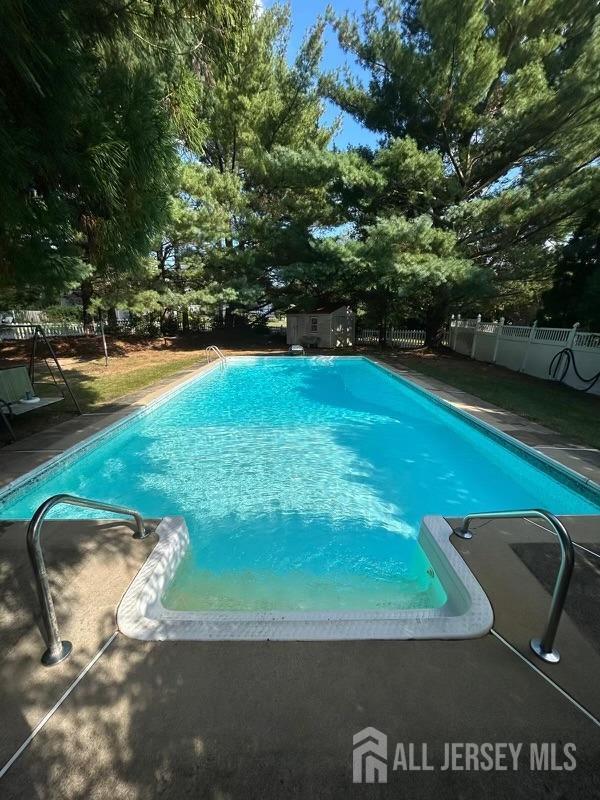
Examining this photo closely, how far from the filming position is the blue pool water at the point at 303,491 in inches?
152

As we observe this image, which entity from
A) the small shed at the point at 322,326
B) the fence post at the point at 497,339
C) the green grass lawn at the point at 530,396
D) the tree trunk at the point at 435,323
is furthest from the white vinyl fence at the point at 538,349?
the small shed at the point at 322,326

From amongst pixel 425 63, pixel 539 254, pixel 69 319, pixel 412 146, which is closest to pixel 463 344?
pixel 539 254

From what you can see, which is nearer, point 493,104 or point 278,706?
point 278,706

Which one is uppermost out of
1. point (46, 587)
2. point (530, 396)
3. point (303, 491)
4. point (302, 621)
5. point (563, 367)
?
point (563, 367)

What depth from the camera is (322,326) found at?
2084 centimetres

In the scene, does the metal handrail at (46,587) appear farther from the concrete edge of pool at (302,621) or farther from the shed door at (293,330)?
the shed door at (293,330)

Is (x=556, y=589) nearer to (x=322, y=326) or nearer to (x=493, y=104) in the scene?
(x=493, y=104)

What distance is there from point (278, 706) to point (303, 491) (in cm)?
385

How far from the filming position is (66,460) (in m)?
5.52

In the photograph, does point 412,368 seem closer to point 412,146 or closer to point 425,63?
point 412,146

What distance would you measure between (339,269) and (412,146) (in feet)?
18.2

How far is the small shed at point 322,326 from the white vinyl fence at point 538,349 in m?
6.92

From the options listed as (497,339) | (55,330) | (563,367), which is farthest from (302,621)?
(55,330)

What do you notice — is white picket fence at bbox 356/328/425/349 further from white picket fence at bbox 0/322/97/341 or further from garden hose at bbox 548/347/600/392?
white picket fence at bbox 0/322/97/341
